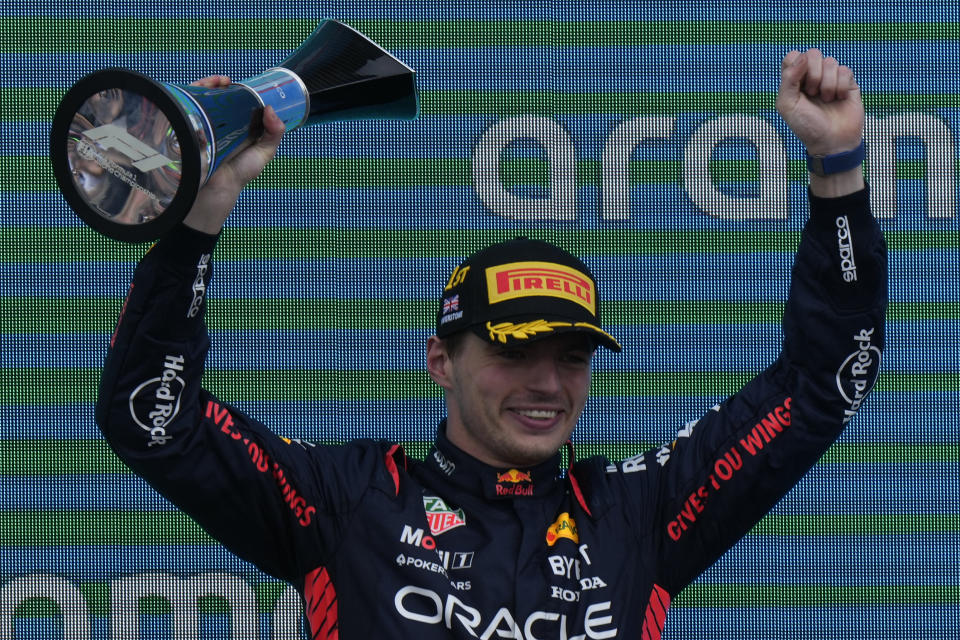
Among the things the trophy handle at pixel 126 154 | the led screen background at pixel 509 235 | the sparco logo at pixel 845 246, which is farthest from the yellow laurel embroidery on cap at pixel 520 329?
the led screen background at pixel 509 235

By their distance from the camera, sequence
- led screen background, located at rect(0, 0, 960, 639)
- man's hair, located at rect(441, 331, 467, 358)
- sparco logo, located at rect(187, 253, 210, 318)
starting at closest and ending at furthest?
A: sparco logo, located at rect(187, 253, 210, 318), man's hair, located at rect(441, 331, 467, 358), led screen background, located at rect(0, 0, 960, 639)

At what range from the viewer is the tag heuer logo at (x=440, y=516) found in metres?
1.68

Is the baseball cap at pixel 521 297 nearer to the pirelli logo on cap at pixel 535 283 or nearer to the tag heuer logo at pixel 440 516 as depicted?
the pirelli logo on cap at pixel 535 283

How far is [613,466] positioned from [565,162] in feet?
3.00

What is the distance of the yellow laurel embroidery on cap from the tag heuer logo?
23 centimetres

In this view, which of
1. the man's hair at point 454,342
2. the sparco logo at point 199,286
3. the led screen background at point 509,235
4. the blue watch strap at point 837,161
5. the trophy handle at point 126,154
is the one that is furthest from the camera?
the led screen background at point 509,235

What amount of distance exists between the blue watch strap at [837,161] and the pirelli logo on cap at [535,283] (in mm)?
333

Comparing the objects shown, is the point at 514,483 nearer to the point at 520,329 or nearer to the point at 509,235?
the point at 520,329

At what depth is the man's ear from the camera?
1.78 m

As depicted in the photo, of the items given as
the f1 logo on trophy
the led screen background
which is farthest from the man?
the led screen background

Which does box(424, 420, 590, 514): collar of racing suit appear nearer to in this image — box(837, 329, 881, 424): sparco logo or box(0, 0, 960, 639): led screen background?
box(837, 329, 881, 424): sparco logo

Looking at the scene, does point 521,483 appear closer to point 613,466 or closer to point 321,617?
point 613,466

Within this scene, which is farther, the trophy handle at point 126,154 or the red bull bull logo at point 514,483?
the red bull bull logo at point 514,483

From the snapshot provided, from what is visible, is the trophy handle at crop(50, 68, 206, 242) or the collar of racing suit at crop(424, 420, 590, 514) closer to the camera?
the trophy handle at crop(50, 68, 206, 242)
